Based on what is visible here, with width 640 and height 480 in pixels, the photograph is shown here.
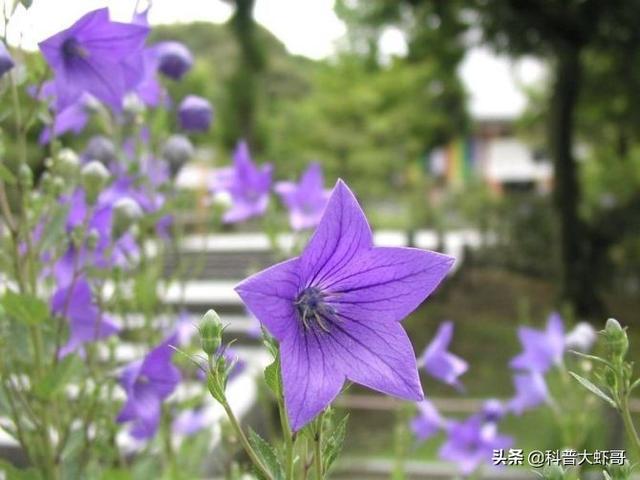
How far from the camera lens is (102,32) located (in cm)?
81

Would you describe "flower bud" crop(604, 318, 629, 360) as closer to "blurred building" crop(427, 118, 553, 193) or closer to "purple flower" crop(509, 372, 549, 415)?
"purple flower" crop(509, 372, 549, 415)

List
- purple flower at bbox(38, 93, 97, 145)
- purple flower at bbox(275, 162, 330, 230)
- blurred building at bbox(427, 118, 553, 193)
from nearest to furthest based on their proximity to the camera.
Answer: purple flower at bbox(38, 93, 97, 145)
purple flower at bbox(275, 162, 330, 230)
blurred building at bbox(427, 118, 553, 193)

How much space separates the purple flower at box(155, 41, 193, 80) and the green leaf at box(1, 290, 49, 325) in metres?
0.49

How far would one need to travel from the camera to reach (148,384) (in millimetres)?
929

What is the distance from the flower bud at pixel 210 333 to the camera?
463mm

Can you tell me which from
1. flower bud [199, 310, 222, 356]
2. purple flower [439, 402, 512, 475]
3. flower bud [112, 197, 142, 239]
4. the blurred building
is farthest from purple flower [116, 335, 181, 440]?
the blurred building

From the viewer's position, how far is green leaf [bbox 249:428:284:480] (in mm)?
491

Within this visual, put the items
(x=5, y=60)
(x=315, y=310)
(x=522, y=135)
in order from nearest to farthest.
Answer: (x=315, y=310) < (x=5, y=60) < (x=522, y=135)

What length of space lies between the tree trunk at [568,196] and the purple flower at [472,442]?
19.1 feet

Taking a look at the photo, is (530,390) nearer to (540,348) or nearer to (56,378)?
(540,348)

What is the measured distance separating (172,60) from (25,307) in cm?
51

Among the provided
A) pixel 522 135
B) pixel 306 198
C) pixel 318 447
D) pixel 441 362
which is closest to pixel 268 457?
pixel 318 447

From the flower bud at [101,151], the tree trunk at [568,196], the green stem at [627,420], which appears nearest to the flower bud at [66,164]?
the flower bud at [101,151]

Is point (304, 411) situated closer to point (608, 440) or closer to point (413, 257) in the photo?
point (413, 257)
